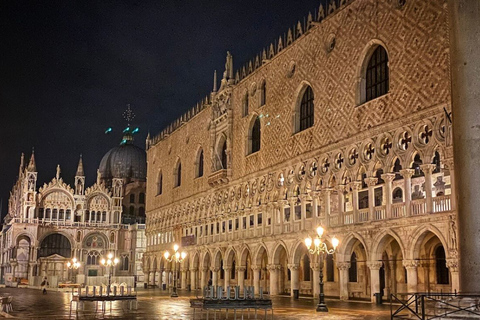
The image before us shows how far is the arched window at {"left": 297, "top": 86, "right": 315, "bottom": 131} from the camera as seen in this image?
3045 centimetres

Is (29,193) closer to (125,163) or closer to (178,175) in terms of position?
(125,163)

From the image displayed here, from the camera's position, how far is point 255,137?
36.1 metres

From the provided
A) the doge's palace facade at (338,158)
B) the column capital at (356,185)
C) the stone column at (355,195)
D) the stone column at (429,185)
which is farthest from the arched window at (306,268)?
the stone column at (429,185)

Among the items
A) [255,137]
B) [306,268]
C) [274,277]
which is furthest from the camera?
[255,137]

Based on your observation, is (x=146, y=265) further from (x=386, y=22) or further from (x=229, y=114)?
(x=386, y=22)

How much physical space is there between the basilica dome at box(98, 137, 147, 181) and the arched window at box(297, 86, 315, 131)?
45.1m

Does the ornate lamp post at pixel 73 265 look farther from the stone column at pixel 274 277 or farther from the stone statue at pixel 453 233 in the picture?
the stone statue at pixel 453 233

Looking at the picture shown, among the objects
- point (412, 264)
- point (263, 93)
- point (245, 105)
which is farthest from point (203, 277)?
point (412, 264)

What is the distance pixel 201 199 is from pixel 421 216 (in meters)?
22.8

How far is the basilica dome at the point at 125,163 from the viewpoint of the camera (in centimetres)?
7344

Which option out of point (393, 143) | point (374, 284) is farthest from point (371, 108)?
point (374, 284)

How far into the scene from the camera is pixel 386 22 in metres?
24.5

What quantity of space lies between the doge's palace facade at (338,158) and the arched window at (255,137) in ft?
0.22

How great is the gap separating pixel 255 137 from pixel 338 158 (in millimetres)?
9778
